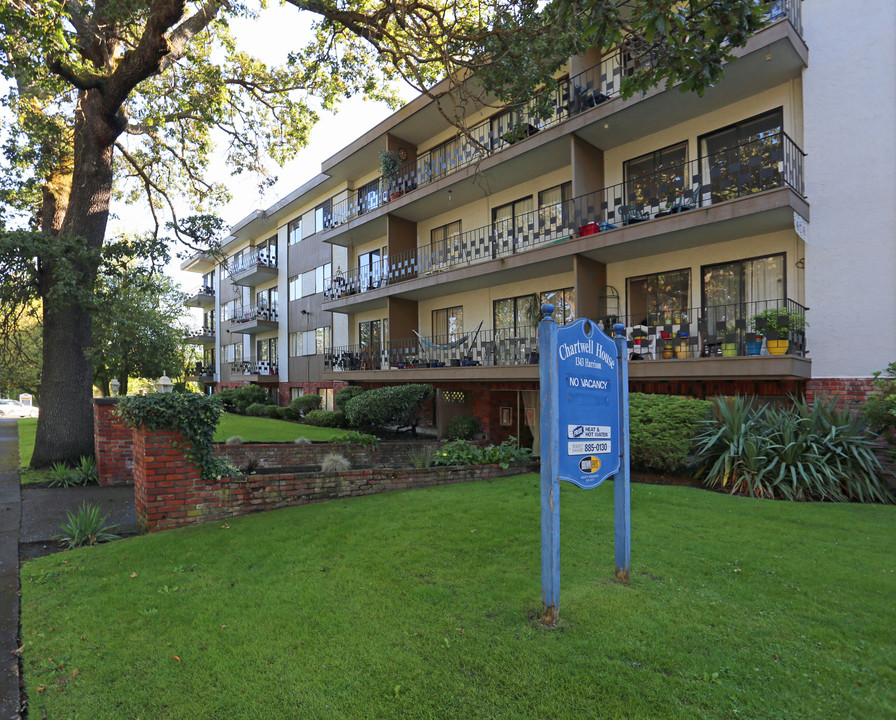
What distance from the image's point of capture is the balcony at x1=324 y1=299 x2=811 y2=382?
30.0 ft

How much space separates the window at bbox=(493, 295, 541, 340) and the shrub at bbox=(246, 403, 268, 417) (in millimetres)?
14977

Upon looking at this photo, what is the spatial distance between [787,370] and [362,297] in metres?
14.6

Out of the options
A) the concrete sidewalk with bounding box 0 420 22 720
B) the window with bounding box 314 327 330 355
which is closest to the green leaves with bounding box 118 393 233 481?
the concrete sidewalk with bounding box 0 420 22 720

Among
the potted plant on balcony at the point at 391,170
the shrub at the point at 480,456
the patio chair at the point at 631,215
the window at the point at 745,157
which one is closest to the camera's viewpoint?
the shrub at the point at 480,456

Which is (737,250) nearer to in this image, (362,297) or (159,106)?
(362,297)

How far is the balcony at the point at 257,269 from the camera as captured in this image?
98.7ft

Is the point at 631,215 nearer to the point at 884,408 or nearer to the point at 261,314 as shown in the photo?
the point at 884,408

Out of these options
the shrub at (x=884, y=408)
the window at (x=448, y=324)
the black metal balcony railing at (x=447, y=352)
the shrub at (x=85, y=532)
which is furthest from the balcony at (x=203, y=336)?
the shrub at (x=884, y=408)

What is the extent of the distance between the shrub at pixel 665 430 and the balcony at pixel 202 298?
131ft

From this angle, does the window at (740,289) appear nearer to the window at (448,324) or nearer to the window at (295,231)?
the window at (448,324)

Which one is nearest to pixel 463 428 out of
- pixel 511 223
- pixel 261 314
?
pixel 511 223

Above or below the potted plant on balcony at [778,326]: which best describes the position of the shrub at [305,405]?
below

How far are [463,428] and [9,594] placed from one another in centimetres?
1176

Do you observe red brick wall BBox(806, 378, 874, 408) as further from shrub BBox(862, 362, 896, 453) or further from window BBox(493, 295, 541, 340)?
window BBox(493, 295, 541, 340)
